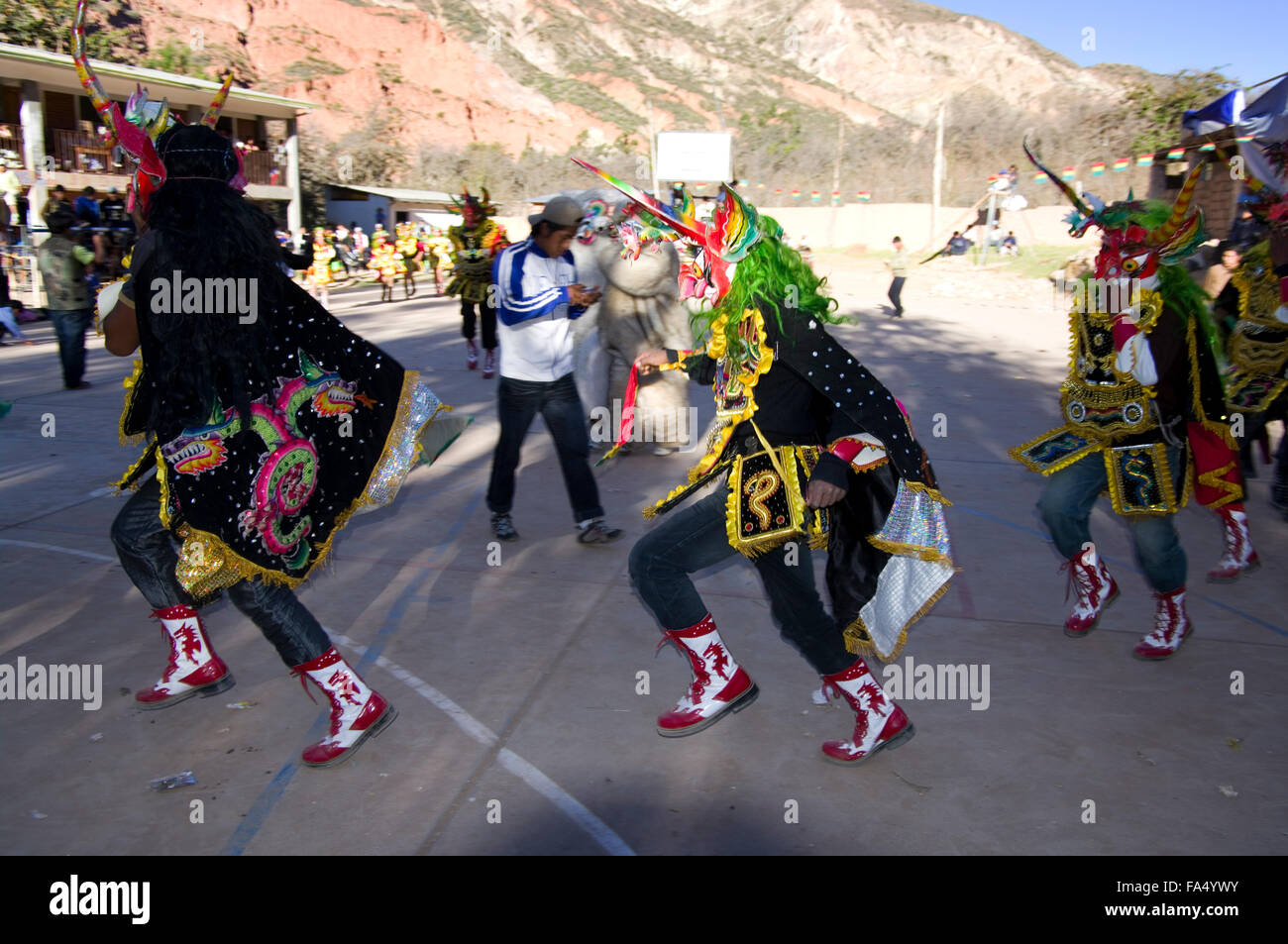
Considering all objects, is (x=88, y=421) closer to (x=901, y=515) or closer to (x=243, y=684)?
(x=243, y=684)

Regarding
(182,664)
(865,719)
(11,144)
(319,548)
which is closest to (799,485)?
(865,719)

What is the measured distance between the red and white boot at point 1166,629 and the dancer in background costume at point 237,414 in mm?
3167

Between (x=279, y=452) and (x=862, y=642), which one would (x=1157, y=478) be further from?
(x=279, y=452)

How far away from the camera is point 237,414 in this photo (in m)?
3.01

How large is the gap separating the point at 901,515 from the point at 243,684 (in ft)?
8.79

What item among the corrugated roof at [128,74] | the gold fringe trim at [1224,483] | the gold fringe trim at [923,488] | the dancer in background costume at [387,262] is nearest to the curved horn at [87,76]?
the gold fringe trim at [923,488]

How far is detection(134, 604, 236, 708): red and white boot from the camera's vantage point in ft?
11.8

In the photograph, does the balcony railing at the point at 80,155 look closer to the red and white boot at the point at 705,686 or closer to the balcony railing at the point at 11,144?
the balcony railing at the point at 11,144

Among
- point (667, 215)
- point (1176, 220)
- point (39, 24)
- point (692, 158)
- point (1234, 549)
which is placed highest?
point (39, 24)

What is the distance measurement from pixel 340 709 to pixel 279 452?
928mm

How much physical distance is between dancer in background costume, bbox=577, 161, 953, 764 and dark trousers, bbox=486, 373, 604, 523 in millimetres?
2105

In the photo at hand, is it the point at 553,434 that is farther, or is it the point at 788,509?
the point at 553,434

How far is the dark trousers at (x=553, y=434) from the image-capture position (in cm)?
Answer: 547

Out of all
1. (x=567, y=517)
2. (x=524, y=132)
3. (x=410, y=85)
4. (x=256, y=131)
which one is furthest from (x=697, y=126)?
(x=567, y=517)
